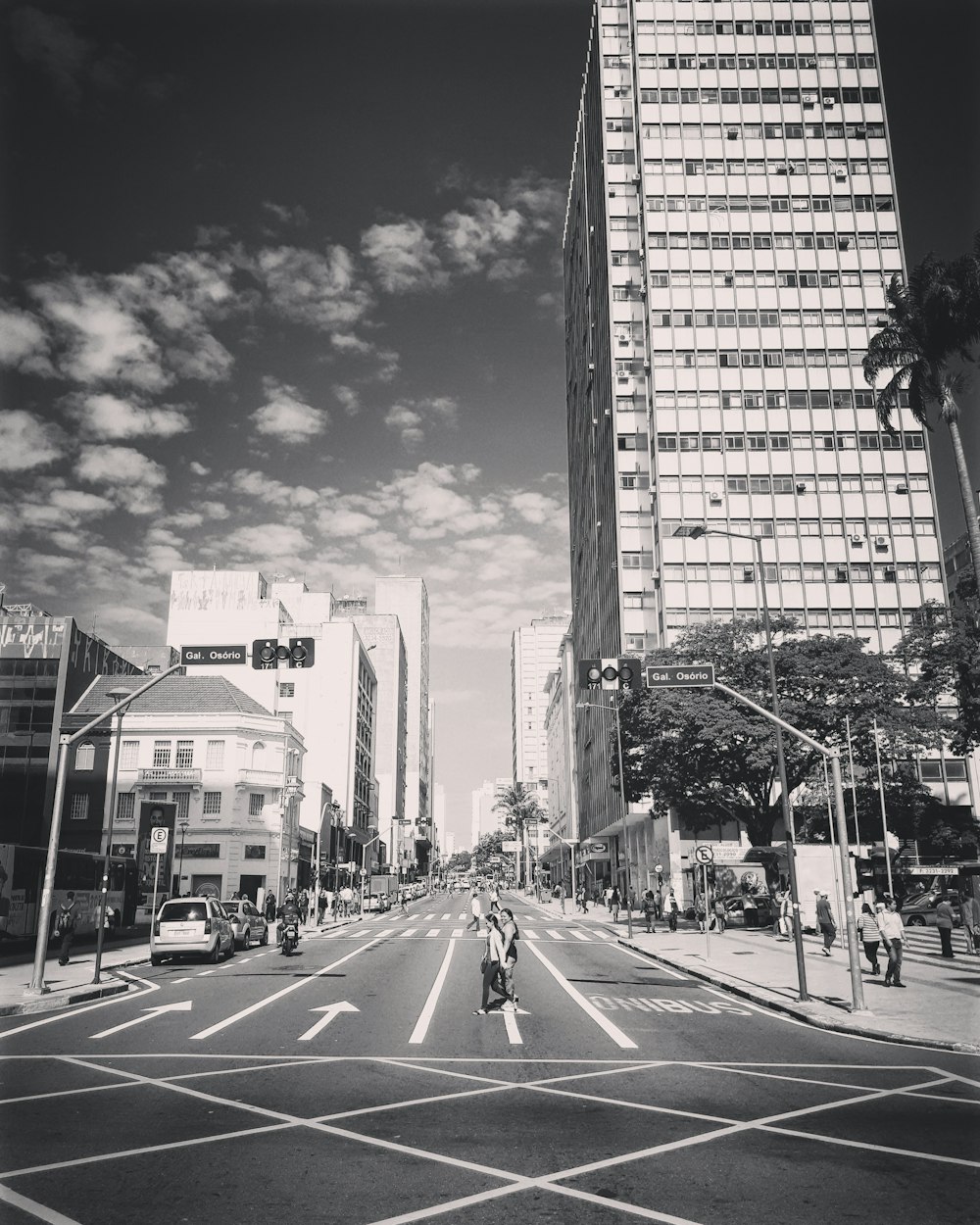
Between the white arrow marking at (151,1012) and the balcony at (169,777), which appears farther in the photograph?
the balcony at (169,777)

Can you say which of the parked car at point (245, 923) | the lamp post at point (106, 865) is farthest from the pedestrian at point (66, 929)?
the parked car at point (245, 923)

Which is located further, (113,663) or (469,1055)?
(113,663)

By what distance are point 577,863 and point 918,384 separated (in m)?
89.0

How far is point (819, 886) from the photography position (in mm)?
33406

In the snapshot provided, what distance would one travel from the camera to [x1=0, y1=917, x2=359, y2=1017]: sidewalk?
55.3 feet

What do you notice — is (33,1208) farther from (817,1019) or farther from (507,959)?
(817,1019)

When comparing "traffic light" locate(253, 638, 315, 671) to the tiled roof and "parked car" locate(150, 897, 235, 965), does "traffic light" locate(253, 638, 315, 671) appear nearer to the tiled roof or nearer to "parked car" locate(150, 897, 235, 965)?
"parked car" locate(150, 897, 235, 965)

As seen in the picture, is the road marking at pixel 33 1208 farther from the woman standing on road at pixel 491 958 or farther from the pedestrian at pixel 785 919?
the pedestrian at pixel 785 919

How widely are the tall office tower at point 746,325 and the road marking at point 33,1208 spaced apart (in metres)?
A: 57.2

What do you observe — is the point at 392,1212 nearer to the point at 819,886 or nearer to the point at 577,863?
the point at 819,886

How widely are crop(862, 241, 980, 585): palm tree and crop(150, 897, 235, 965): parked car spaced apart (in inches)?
1142

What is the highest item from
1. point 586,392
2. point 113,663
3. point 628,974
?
point 586,392

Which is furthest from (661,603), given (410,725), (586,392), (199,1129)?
(410,725)

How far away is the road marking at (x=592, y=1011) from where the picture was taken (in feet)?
43.6
